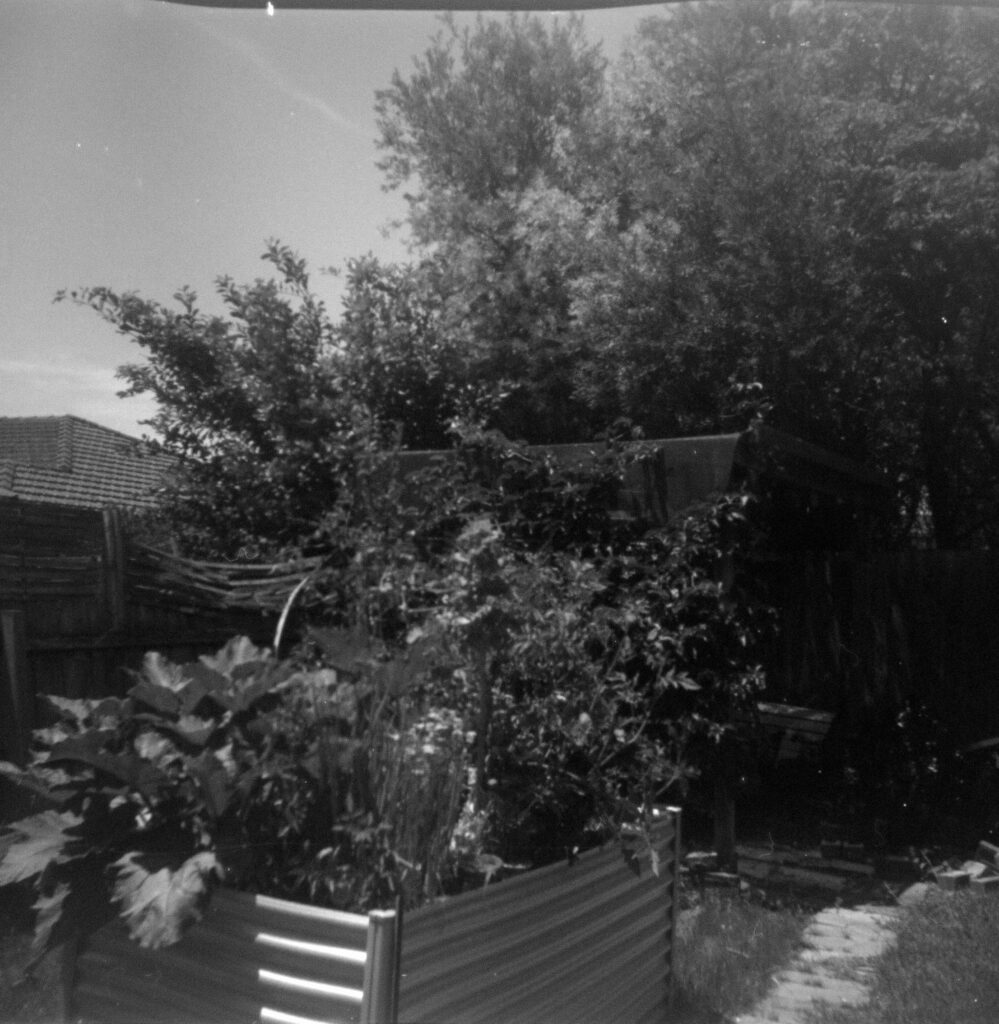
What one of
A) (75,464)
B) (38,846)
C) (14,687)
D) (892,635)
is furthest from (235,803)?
(75,464)

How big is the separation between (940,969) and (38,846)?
12.1 ft

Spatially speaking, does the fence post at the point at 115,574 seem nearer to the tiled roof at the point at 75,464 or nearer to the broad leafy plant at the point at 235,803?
the broad leafy plant at the point at 235,803

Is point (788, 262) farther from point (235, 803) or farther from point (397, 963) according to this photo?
point (397, 963)

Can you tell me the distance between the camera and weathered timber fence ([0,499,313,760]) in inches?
199

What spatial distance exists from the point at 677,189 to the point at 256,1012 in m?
7.43

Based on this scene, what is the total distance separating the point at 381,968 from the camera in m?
3.05

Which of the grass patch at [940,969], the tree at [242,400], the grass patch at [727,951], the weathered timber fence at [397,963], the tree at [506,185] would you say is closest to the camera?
the weathered timber fence at [397,963]

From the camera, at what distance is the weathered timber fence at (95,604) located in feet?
16.6

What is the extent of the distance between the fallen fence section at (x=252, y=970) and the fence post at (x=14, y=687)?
159 cm

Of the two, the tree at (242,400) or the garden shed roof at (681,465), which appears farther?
the tree at (242,400)

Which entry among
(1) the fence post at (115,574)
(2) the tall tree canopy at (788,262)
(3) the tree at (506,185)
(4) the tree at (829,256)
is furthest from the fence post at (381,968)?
(3) the tree at (506,185)

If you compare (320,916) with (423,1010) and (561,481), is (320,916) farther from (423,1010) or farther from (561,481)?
(561,481)

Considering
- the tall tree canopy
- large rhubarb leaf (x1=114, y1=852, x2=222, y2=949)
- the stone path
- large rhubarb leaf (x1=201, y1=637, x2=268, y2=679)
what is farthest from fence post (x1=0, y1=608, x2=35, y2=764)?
the tall tree canopy

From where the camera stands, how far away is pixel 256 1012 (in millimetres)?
3297
